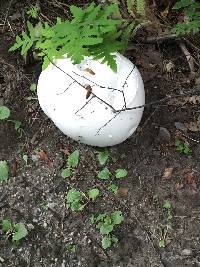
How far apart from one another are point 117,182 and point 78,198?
1.05 feet

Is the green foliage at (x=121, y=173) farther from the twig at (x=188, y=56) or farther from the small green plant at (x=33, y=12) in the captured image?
the small green plant at (x=33, y=12)

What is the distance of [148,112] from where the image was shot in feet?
11.6

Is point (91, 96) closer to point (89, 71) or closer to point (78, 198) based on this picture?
point (89, 71)

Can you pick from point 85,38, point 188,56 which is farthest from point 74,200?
point 188,56

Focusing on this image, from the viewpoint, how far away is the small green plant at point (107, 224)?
3.15 metres

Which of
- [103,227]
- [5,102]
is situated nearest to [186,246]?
[103,227]

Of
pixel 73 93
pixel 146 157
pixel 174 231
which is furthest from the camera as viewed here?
pixel 146 157

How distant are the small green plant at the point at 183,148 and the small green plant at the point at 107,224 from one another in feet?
2.22

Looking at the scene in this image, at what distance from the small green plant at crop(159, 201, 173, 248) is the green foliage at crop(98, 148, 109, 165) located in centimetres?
56

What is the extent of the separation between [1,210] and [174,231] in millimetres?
1291

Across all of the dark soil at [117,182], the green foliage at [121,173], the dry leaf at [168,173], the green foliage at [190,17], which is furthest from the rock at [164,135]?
the green foliage at [190,17]

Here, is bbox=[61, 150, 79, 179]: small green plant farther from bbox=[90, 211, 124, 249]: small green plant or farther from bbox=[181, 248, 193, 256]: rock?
bbox=[181, 248, 193, 256]: rock

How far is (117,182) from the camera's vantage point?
3.38 meters

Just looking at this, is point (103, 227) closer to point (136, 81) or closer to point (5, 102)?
point (136, 81)
